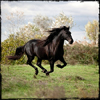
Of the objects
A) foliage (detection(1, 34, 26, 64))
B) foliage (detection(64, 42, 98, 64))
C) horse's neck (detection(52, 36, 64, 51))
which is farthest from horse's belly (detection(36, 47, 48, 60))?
foliage (detection(64, 42, 98, 64))

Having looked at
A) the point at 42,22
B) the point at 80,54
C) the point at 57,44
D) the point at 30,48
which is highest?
the point at 42,22

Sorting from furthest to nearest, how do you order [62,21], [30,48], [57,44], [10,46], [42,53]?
[62,21] → [10,46] → [30,48] → [42,53] → [57,44]

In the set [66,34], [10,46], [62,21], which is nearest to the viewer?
[66,34]

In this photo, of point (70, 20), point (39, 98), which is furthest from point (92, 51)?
point (70, 20)

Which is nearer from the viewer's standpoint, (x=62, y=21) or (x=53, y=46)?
(x=53, y=46)

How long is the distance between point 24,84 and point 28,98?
1.44 metres

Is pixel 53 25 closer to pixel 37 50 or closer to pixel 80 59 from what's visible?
pixel 80 59

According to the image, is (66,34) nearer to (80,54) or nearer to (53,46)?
(53,46)

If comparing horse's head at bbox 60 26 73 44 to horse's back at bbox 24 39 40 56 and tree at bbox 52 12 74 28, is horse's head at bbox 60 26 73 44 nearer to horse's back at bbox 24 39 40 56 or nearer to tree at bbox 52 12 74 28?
horse's back at bbox 24 39 40 56

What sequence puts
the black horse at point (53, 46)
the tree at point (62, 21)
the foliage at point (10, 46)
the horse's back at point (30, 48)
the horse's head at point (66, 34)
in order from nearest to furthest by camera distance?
the horse's head at point (66, 34) < the black horse at point (53, 46) < the horse's back at point (30, 48) < the foliage at point (10, 46) < the tree at point (62, 21)

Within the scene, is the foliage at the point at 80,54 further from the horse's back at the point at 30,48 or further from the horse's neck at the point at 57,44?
the horse's neck at the point at 57,44

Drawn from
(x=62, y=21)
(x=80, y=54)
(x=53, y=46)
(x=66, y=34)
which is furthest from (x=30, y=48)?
(x=62, y=21)

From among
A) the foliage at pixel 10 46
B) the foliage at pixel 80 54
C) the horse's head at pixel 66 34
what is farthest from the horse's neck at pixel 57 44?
the foliage at pixel 10 46

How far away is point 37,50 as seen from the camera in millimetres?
6867
